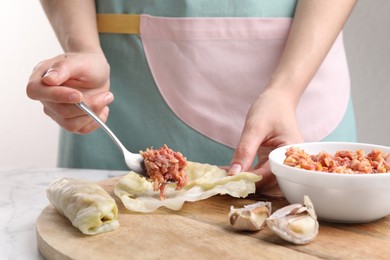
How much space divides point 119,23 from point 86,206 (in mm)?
698

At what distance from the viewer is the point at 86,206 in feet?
3.99

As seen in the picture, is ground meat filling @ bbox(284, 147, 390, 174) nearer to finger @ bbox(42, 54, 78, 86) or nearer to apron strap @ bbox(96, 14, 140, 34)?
finger @ bbox(42, 54, 78, 86)

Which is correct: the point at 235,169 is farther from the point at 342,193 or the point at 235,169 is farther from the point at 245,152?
the point at 342,193

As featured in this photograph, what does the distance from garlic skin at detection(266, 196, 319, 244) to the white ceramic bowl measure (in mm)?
56

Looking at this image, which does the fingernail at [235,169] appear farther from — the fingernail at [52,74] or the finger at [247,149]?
the fingernail at [52,74]

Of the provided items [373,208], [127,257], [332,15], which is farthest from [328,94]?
[127,257]

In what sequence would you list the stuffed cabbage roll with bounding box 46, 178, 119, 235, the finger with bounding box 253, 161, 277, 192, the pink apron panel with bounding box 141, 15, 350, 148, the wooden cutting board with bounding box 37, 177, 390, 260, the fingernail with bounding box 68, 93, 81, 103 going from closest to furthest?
the wooden cutting board with bounding box 37, 177, 390, 260, the stuffed cabbage roll with bounding box 46, 178, 119, 235, the fingernail with bounding box 68, 93, 81, 103, the finger with bounding box 253, 161, 277, 192, the pink apron panel with bounding box 141, 15, 350, 148

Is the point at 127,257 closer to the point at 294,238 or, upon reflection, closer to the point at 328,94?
the point at 294,238

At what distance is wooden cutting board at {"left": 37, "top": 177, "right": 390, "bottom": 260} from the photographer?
3.53 feet

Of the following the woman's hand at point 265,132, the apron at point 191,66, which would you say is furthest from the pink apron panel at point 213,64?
the woman's hand at point 265,132

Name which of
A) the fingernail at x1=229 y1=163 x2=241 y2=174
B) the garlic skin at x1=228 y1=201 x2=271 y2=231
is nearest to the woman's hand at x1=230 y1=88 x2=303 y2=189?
the fingernail at x1=229 y1=163 x2=241 y2=174

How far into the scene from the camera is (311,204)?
1.17 metres

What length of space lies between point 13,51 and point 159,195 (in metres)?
2.91

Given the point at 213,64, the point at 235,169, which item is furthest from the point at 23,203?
the point at 213,64
